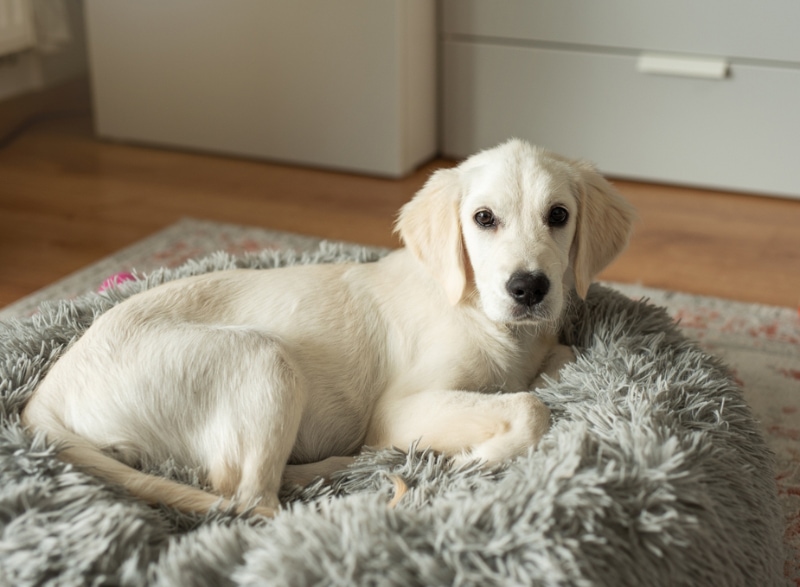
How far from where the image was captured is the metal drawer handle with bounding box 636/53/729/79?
3346mm

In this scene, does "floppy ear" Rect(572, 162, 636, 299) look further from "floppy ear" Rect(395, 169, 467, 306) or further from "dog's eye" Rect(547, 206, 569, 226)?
"floppy ear" Rect(395, 169, 467, 306)

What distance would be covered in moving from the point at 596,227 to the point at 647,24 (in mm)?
1923

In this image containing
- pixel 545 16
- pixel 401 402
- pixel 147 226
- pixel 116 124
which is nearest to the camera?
pixel 401 402

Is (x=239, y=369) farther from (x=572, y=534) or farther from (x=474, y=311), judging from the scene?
(x=572, y=534)

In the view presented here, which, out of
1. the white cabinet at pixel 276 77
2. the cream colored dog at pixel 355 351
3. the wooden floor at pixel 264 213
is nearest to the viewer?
the cream colored dog at pixel 355 351

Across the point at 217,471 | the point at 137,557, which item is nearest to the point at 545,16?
the point at 217,471

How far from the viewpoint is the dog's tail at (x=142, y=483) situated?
4.61 ft

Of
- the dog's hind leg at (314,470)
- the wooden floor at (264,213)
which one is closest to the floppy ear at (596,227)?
the dog's hind leg at (314,470)

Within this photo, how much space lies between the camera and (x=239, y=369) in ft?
5.00

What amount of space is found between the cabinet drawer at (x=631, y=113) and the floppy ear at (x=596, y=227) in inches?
72.4

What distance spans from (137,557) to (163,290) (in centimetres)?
60

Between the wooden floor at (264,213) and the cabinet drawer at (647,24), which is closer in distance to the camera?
the wooden floor at (264,213)

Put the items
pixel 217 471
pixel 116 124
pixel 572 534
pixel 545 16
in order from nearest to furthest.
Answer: pixel 572 534
pixel 217 471
pixel 545 16
pixel 116 124

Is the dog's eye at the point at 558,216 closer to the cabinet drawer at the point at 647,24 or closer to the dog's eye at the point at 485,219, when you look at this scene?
the dog's eye at the point at 485,219
